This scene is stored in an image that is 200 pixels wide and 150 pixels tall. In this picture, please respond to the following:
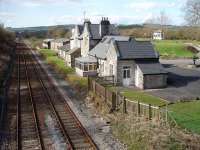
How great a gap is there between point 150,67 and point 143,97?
6962 millimetres

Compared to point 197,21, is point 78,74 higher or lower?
lower

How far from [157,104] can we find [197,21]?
6317cm

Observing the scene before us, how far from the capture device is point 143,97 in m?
31.7

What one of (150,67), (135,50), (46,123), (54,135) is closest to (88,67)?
(135,50)

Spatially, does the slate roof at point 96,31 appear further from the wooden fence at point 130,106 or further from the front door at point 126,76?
the wooden fence at point 130,106

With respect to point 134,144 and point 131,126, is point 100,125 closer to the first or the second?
point 131,126

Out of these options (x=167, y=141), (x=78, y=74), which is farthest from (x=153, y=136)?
(x=78, y=74)

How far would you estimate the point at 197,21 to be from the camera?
3415 inches

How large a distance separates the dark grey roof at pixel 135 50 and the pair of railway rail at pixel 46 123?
27.3 ft

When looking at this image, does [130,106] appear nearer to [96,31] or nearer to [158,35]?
[96,31]

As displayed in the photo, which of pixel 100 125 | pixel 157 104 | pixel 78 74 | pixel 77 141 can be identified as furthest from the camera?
pixel 78 74

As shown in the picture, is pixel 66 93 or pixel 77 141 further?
pixel 66 93

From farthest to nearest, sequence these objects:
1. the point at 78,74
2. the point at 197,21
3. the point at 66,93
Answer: the point at 197,21, the point at 78,74, the point at 66,93

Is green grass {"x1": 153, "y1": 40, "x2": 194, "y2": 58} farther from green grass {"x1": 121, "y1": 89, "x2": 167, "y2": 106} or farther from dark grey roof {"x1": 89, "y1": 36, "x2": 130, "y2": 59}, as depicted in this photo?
green grass {"x1": 121, "y1": 89, "x2": 167, "y2": 106}
